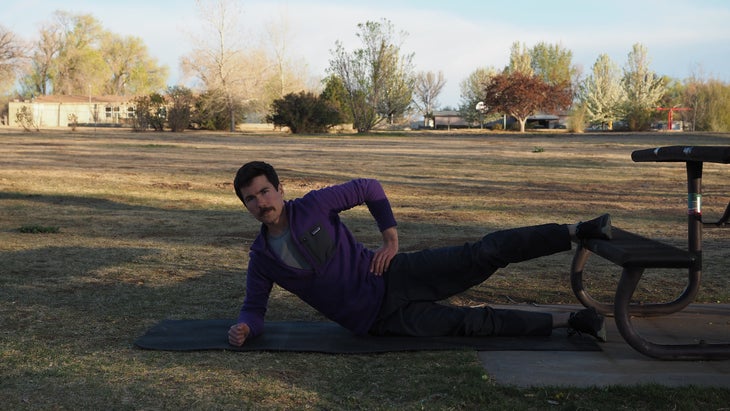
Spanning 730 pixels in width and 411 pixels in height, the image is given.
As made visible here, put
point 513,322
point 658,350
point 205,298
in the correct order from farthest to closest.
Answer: point 205,298, point 513,322, point 658,350

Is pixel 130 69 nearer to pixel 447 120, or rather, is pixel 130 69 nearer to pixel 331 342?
pixel 447 120

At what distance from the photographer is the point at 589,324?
170 inches

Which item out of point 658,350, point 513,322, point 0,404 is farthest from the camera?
point 513,322

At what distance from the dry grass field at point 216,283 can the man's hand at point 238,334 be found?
0.27 ft

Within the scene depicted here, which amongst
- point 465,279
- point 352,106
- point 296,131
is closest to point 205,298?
point 465,279

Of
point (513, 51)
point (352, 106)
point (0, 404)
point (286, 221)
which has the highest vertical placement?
point (513, 51)

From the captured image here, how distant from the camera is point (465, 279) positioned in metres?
4.18

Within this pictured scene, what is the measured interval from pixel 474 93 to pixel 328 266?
93.1 metres

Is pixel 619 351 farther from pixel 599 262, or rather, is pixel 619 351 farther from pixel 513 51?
pixel 513 51

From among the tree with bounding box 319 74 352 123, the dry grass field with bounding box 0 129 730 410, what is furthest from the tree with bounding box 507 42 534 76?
the dry grass field with bounding box 0 129 730 410

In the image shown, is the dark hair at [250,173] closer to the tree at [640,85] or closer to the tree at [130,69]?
the tree at [640,85]

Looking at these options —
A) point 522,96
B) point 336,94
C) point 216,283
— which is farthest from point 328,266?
point 336,94

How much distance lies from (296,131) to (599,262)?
45.9m

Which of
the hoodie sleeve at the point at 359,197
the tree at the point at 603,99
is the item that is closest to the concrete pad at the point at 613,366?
the hoodie sleeve at the point at 359,197
